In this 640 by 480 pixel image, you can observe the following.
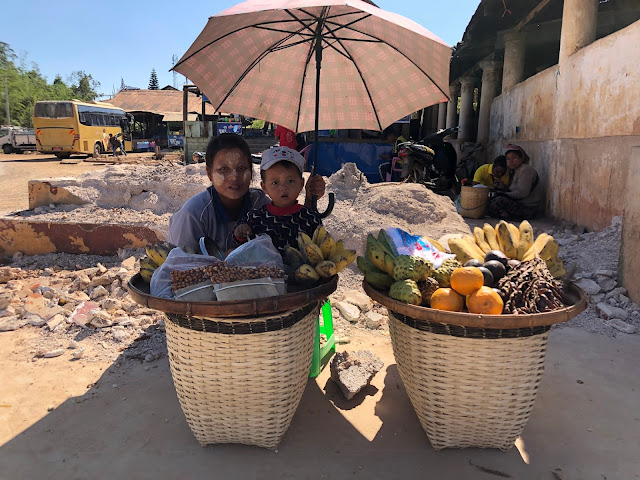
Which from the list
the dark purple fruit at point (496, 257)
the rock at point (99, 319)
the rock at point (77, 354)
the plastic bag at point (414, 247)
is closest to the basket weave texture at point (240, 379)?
the plastic bag at point (414, 247)

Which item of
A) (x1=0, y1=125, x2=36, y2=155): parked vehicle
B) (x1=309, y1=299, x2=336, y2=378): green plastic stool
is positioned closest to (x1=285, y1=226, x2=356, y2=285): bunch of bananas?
(x1=309, y1=299, x2=336, y2=378): green plastic stool

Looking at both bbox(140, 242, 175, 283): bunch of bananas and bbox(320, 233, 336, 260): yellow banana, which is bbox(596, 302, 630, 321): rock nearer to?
bbox(320, 233, 336, 260): yellow banana

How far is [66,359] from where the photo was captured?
3.00 meters

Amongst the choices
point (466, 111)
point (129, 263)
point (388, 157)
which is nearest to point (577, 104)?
point (388, 157)

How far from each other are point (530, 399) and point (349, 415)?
898 mm

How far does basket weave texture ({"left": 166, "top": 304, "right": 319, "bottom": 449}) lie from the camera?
1.92 m

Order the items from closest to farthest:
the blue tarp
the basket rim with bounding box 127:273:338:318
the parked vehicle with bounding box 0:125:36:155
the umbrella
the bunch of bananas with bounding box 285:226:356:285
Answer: the basket rim with bounding box 127:273:338:318 → the bunch of bananas with bounding box 285:226:356:285 → the umbrella → the blue tarp → the parked vehicle with bounding box 0:125:36:155

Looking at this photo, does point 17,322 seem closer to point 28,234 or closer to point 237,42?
point 28,234

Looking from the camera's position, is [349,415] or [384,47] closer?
[349,415]

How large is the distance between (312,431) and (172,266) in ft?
3.60

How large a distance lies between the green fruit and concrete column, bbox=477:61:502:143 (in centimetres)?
1051

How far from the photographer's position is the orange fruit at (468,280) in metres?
1.92

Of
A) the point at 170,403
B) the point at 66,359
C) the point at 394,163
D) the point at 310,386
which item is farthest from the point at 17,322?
the point at 394,163

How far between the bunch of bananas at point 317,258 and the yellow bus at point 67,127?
74.4 ft
